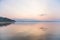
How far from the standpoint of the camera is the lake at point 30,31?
83 cm

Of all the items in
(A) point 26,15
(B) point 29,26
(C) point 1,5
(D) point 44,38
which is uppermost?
(C) point 1,5

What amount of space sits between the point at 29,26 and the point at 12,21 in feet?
0.53

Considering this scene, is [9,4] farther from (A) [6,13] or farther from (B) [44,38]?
(B) [44,38]

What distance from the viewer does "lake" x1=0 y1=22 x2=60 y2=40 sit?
83 centimetres

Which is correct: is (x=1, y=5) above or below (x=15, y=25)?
above

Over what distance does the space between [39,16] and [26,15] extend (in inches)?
4.7

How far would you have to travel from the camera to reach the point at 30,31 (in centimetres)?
84

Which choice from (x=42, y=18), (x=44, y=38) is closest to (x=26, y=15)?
(x=42, y=18)

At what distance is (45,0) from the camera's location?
2.76ft

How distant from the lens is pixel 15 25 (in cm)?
83

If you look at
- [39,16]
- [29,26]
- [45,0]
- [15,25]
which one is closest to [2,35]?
[15,25]

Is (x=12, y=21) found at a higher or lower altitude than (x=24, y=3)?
lower

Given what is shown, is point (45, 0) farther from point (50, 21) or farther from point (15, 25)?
point (15, 25)

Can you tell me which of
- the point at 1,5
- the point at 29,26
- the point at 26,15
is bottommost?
the point at 29,26
